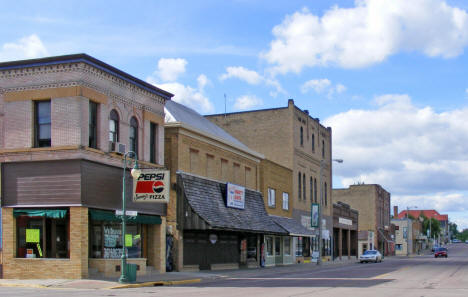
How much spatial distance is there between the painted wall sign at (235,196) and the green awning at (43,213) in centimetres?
1407

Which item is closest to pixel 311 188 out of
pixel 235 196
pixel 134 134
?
pixel 235 196

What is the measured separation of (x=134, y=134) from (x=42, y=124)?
512 cm

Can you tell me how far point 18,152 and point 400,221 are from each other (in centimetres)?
10294

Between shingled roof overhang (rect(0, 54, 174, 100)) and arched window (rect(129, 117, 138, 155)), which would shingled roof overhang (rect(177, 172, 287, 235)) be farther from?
shingled roof overhang (rect(0, 54, 174, 100))

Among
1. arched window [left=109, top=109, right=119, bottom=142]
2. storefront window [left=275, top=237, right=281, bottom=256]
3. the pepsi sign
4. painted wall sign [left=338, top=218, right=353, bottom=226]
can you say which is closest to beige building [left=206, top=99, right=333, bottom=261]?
storefront window [left=275, top=237, right=281, bottom=256]

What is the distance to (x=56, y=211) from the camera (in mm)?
25578

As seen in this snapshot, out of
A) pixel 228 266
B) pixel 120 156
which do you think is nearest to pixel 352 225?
pixel 228 266

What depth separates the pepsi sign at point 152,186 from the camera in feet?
88.4

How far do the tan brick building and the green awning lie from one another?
2 cm

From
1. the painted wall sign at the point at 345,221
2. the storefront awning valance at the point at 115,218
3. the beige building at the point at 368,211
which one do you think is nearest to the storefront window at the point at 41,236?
the storefront awning valance at the point at 115,218

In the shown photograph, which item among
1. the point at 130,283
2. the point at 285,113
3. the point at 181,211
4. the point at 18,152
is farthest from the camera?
the point at 285,113

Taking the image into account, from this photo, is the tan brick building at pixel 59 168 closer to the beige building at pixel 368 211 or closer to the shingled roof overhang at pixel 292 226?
the shingled roof overhang at pixel 292 226

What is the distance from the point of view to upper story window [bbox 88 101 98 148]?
26938mm

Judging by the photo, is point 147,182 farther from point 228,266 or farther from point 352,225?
point 352,225
